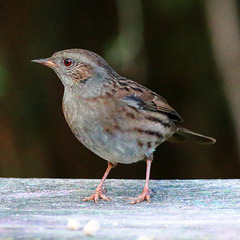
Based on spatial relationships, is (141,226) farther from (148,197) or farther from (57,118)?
(57,118)

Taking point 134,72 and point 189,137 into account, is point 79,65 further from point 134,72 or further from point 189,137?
point 134,72

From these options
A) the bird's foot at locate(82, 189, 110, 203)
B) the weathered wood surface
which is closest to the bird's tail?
the weathered wood surface

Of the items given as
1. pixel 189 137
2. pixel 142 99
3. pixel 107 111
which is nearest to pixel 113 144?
pixel 107 111

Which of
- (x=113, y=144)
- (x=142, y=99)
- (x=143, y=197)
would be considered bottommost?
(x=143, y=197)

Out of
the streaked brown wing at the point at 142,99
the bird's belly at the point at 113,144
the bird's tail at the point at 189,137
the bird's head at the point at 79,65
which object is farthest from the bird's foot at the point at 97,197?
the bird's tail at the point at 189,137

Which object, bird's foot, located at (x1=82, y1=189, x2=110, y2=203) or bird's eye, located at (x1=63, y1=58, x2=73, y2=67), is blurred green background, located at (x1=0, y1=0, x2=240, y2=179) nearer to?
bird's eye, located at (x1=63, y1=58, x2=73, y2=67)

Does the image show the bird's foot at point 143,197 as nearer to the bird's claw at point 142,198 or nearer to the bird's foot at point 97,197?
the bird's claw at point 142,198

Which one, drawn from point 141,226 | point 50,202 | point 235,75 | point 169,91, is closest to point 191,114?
point 169,91
